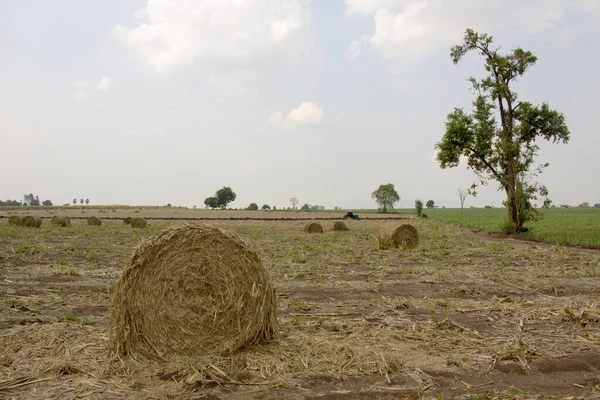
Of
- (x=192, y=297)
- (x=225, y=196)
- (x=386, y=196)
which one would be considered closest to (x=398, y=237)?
(x=192, y=297)

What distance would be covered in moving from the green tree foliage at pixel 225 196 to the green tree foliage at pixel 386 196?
157ft

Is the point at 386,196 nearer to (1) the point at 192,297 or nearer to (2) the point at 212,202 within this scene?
(2) the point at 212,202

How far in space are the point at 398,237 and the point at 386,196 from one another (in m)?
91.2

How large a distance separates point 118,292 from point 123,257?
937 cm

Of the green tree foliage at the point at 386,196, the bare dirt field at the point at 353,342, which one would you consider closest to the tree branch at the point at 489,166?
the bare dirt field at the point at 353,342

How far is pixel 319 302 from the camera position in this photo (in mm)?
9125

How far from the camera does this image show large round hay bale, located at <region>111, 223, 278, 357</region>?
20.3 feet

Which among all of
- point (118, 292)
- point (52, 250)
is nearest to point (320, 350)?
point (118, 292)

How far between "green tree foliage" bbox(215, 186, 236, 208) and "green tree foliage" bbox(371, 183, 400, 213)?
157ft

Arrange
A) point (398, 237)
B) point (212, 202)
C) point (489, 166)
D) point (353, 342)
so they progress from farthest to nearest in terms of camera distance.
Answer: point (212, 202) → point (489, 166) → point (398, 237) → point (353, 342)

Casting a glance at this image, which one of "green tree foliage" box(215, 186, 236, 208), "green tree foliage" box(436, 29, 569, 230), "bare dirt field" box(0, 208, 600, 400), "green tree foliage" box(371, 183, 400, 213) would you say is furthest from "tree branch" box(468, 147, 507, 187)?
"green tree foliage" box(215, 186, 236, 208)

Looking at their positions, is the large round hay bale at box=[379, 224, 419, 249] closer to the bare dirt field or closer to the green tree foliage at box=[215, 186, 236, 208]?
the bare dirt field

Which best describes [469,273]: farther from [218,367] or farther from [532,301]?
[218,367]

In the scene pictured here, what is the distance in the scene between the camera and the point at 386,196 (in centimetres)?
10788
